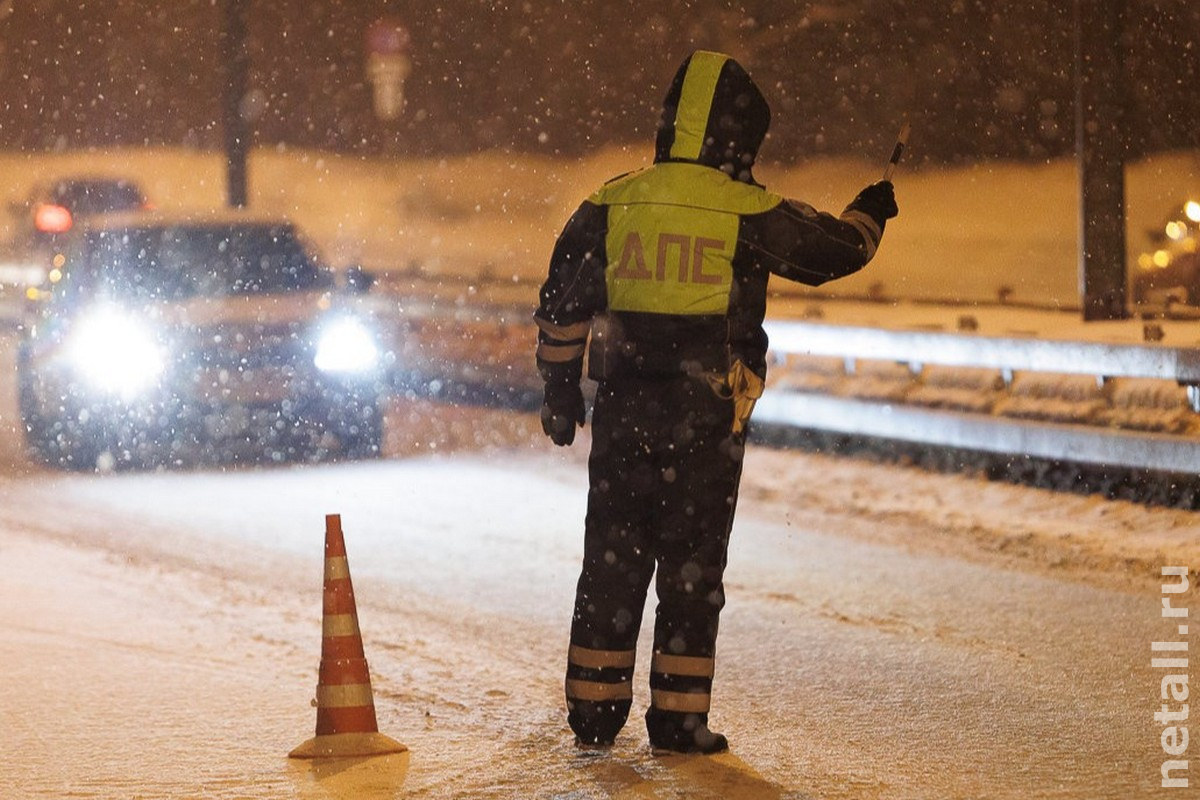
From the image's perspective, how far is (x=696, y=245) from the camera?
536 centimetres

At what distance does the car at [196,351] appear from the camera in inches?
481

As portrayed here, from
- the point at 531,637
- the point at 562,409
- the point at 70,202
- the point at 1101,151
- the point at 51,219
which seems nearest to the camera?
→ the point at 562,409

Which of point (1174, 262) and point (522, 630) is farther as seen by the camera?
point (1174, 262)

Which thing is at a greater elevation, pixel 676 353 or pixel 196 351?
pixel 196 351

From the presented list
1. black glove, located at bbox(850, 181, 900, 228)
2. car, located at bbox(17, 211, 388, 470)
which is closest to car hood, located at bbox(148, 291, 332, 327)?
car, located at bbox(17, 211, 388, 470)

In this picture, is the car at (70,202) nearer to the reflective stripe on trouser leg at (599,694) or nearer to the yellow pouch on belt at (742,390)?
the reflective stripe on trouser leg at (599,694)

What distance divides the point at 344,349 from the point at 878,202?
7.34 meters

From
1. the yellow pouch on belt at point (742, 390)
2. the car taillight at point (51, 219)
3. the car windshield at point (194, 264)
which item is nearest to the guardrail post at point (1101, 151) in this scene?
the car windshield at point (194, 264)

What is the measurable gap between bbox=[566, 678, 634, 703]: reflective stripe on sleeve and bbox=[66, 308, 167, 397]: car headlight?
7.34 meters

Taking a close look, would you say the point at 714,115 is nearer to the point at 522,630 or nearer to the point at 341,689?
the point at 341,689

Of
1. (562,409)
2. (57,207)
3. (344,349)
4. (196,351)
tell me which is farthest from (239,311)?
(57,207)

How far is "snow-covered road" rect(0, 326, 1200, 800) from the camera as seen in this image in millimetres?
5191

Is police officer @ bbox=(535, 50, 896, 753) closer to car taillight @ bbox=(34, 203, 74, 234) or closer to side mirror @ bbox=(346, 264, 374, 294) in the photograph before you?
side mirror @ bbox=(346, 264, 374, 294)

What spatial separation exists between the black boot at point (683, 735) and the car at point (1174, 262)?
15.1 metres
